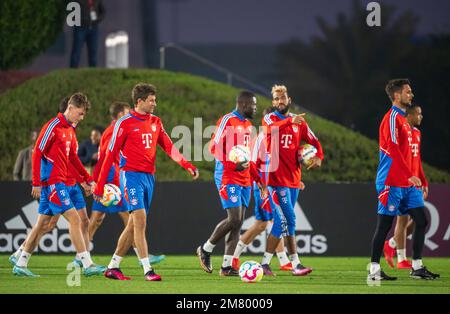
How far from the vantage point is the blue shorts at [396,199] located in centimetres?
1395

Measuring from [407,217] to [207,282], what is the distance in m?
4.26

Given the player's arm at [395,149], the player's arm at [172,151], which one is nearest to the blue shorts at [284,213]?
the player's arm at [172,151]

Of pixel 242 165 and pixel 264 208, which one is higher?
pixel 242 165

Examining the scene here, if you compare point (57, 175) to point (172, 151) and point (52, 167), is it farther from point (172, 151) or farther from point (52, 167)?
point (172, 151)

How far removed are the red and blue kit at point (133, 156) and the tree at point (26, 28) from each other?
13.9m

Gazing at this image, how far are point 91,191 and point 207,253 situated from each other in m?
2.01

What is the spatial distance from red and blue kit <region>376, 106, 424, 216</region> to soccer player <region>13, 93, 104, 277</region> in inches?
148

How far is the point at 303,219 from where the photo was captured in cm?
1983

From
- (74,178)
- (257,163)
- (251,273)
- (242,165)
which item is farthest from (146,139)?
(251,273)

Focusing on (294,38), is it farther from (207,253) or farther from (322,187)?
(207,253)

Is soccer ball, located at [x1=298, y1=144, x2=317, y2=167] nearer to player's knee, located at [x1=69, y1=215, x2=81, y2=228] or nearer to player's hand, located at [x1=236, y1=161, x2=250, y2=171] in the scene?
player's hand, located at [x1=236, y1=161, x2=250, y2=171]

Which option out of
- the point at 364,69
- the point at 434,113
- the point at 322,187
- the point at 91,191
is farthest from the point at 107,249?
the point at 364,69

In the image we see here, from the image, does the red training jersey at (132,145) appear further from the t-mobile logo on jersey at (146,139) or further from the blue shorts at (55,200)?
the blue shorts at (55,200)

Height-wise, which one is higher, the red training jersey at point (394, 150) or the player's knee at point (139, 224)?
the red training jersey at point (394, 150)
